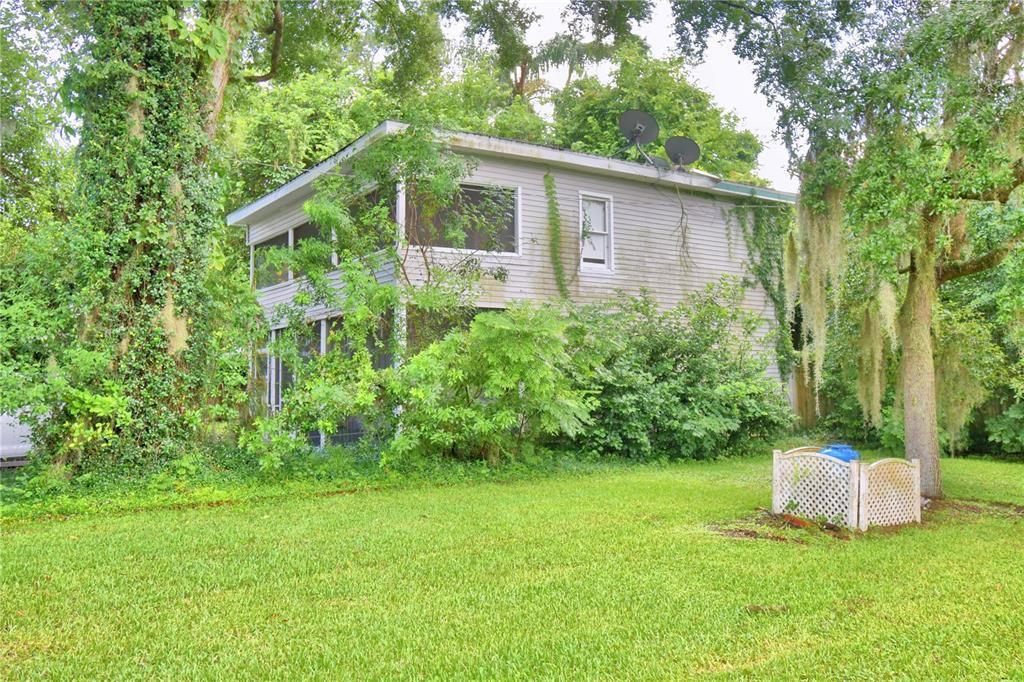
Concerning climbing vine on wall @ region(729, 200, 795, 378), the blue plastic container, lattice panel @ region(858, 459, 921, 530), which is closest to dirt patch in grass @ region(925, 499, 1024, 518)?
lattice panel @ region(858, 459, 921, 530)

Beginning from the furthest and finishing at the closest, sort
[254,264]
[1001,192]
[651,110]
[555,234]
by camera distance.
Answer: [651,110] < [254,264] < [555,234] < [1001,192]

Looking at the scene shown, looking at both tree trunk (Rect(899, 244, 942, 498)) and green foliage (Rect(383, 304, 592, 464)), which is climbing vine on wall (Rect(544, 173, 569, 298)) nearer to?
green foliage (Rect(383, 304, 592, 464))

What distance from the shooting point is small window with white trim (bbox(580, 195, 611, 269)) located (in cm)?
1325

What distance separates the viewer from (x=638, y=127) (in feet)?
46.8

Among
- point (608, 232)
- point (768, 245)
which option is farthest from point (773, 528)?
point (768, 245)

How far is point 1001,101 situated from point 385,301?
6676 mm

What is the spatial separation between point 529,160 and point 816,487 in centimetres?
769

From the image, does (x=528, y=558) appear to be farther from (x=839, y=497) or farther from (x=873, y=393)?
(x=873, y=393)

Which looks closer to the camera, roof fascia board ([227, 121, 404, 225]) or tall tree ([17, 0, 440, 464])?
tall tree ([17, 0, 440, 464])

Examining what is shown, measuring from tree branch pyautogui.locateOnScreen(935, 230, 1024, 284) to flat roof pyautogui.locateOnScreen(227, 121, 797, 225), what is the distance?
4894 mm

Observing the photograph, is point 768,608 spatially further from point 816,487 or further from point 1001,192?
point 1001,192

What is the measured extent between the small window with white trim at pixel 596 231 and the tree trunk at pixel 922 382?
6371 millimetres

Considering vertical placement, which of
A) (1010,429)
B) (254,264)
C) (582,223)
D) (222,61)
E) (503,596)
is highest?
(222,61)

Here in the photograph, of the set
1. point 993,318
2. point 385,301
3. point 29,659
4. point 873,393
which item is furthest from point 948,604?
point 993,318
